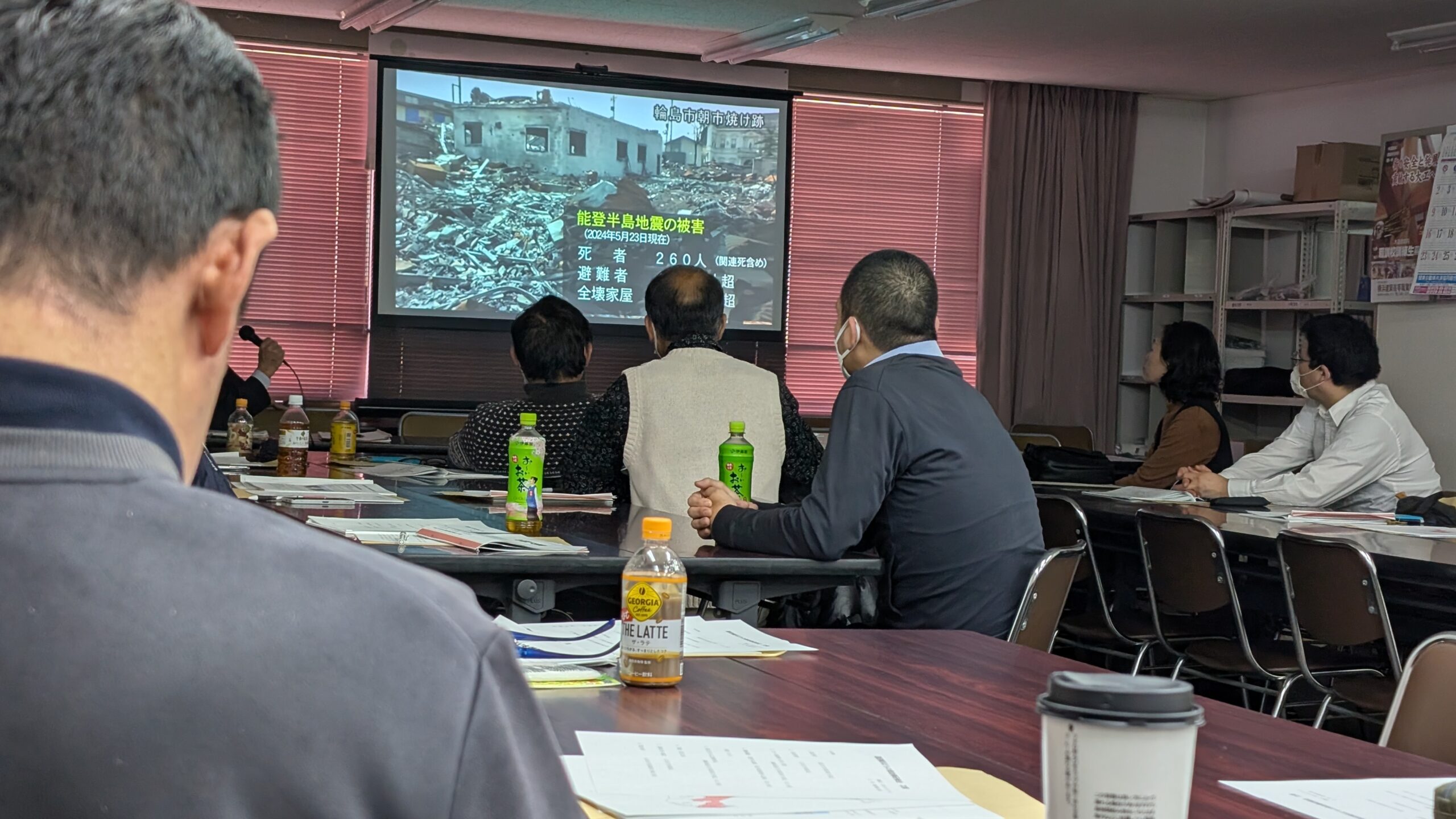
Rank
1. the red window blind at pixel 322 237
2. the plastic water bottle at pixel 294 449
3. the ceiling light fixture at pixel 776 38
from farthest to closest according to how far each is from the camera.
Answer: the red window blind at pixel 322 237, the ceiling light fixture at pixel 776 38, the plastic water bottle at pixel 294 449

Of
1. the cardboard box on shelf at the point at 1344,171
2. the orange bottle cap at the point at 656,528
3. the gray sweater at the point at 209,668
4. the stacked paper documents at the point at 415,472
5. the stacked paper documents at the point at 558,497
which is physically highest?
the cardboard box on shelf at the point at 1344,171

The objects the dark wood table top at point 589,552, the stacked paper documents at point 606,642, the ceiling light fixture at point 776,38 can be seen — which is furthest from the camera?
the ceiling light fixture at point 776,38

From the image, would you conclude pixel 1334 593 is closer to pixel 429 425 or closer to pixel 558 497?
pixel 558 497

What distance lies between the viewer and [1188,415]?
5496 mm

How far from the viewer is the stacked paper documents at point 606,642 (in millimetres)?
1625

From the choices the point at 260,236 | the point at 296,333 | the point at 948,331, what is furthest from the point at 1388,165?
the point at 260,236

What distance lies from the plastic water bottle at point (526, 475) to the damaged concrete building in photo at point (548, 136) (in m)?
4.78

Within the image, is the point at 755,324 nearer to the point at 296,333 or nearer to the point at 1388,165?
the point at 296,333

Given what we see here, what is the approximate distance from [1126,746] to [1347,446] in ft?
14.3

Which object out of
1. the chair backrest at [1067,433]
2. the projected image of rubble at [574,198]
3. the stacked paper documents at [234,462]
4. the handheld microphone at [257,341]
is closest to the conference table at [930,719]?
the stacked paper documents at [234,462]

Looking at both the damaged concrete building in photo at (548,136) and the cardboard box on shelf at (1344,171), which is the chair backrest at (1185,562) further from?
the damaged concrete building in photo at (548,136)

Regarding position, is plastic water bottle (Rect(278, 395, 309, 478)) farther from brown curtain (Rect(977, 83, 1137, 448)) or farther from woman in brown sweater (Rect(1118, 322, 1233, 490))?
brown curtain (Rect(977, 83, 1137, 448))

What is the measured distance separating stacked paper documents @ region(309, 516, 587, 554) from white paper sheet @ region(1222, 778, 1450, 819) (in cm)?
147

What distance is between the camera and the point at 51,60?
622 millimetres
